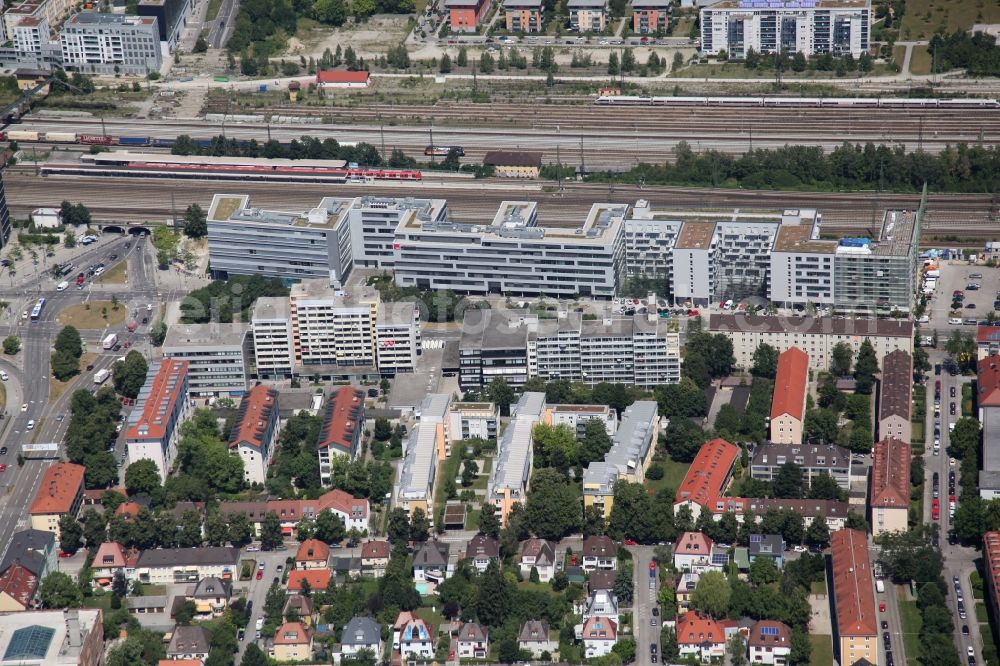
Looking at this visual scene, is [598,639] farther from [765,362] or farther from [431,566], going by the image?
[765,362]

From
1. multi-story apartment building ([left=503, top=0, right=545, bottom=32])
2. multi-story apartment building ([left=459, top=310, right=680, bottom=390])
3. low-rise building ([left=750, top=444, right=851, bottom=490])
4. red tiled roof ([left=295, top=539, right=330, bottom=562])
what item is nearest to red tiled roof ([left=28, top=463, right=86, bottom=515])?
red tiled roof ([left=295, top=539, right=330, bottom=562])

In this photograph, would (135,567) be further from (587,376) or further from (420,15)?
(420,15)

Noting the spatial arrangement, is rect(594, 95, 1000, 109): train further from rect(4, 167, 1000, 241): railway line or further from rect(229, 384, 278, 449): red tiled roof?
rect(229, 384, 278, 449): red tiled roof

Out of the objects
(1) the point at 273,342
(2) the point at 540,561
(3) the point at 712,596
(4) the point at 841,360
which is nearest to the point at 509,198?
(1) the point at 273,342

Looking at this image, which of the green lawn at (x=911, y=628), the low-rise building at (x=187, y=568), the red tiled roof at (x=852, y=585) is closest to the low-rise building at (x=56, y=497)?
the low-rise building at (x=187, y=568)

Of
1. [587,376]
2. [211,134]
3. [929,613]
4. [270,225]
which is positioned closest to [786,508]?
[929,613]

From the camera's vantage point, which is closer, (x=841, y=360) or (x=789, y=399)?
(x=789, y=399)
